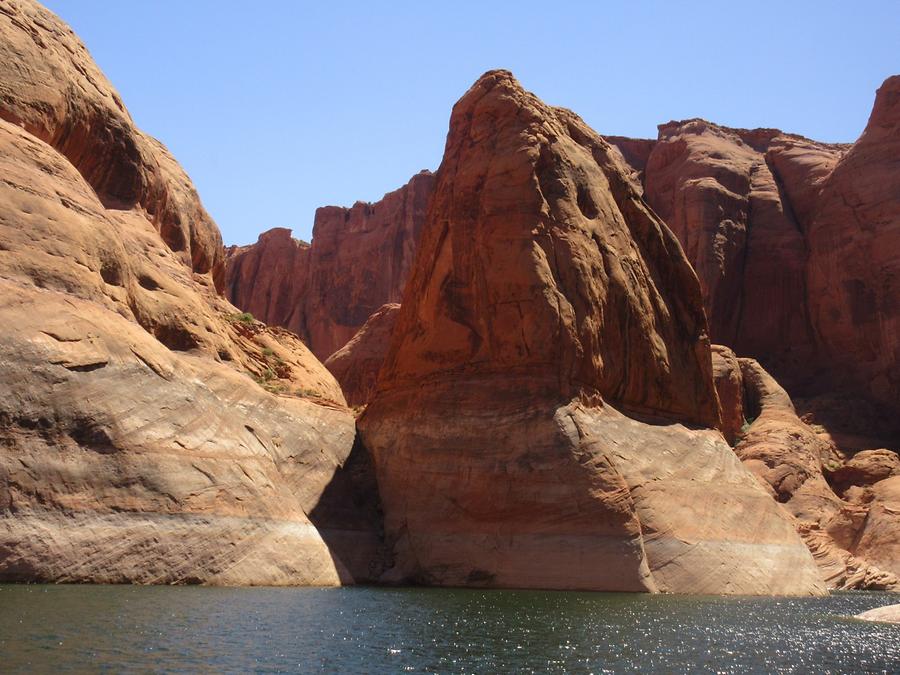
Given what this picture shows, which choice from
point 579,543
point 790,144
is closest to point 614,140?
point 790,144

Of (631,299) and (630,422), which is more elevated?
(631,299)

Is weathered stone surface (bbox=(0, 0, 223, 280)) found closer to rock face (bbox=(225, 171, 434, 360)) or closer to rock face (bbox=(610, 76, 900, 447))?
rock face (bbox=(610, 76, 900, 447))

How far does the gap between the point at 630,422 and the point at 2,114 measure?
20.8 m

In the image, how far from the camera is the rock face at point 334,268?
92.9m

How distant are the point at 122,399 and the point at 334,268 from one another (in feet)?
237

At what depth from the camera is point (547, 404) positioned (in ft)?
105

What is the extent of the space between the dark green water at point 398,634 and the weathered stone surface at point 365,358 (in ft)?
127

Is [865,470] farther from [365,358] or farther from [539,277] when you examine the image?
[365,358]

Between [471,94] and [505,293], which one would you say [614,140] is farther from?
[505,293]

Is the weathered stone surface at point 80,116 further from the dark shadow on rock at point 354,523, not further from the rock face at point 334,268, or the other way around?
the rock face at point 334,268

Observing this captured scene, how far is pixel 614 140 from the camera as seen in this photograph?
86625 mm

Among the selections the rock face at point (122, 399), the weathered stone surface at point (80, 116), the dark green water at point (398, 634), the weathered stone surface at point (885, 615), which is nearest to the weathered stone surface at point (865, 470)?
the rock face at point (122, 399)

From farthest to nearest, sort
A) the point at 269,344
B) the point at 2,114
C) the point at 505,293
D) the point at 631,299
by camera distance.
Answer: the point at 269,344 < the point at 631,299 < the point at 505,293 < the point at 2,114

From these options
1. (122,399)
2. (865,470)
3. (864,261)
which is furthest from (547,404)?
(864,261)
